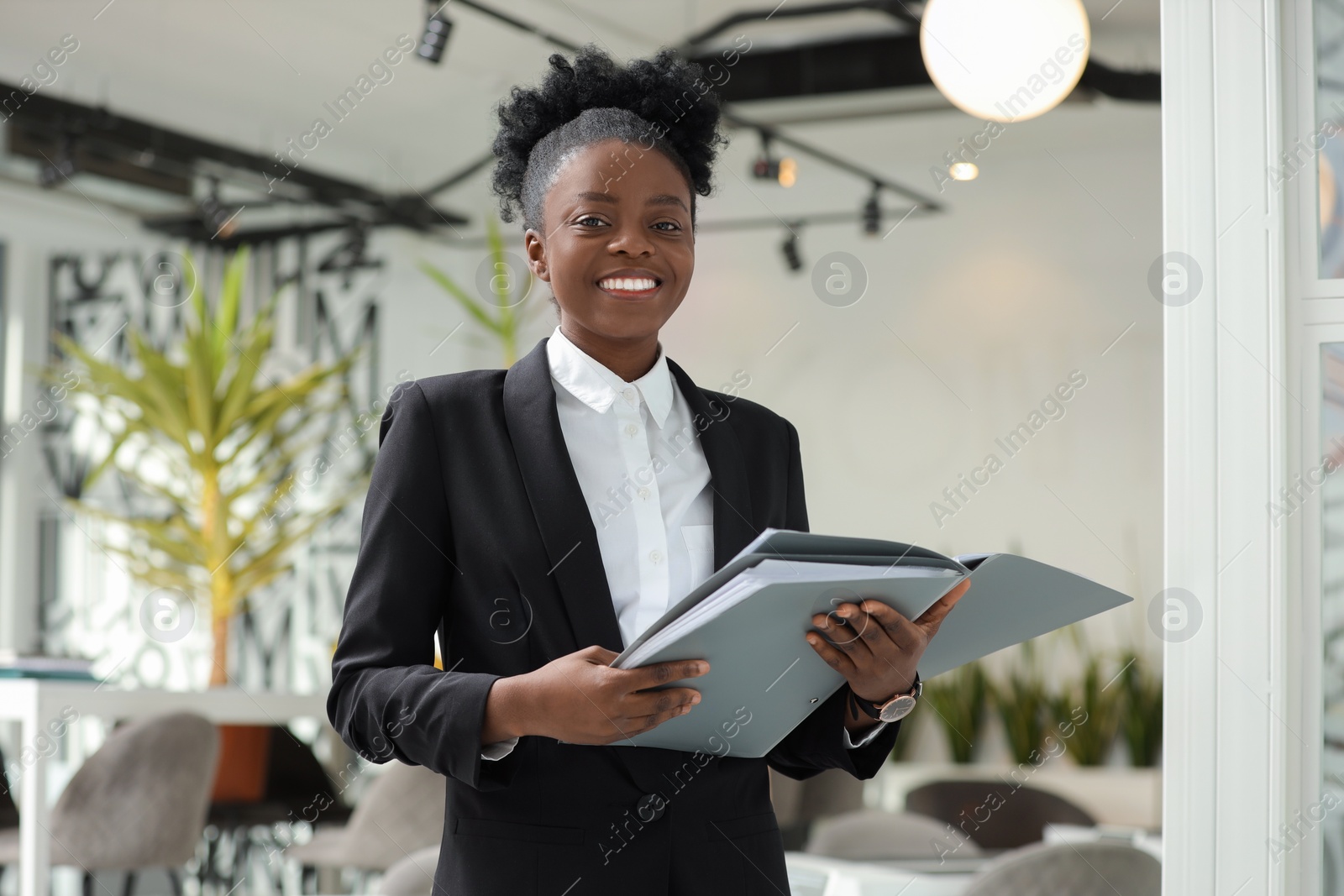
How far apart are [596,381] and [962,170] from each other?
587 centimetres

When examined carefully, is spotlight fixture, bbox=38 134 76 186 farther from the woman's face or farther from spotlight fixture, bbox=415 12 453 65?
the woman's face

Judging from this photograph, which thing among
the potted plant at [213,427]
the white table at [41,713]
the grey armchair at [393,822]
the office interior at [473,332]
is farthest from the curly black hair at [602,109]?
the potted plant at [213,427]

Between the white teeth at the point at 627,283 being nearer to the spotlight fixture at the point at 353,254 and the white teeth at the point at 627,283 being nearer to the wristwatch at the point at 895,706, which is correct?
the wristwatch at the point at 895,706

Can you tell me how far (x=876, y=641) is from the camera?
1077mm

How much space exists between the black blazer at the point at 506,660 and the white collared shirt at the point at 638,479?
0.03 m

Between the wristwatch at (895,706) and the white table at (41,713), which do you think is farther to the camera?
the white table at (41,713)

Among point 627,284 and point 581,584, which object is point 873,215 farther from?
point 581,584

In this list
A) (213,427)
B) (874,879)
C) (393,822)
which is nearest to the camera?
(874,879)

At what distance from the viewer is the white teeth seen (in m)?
1.20

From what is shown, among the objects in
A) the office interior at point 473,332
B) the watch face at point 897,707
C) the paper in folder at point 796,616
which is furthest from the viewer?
the office interior at point 473,332

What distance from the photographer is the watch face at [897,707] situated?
1.16 meters

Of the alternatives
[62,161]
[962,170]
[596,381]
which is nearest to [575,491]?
[596,381]

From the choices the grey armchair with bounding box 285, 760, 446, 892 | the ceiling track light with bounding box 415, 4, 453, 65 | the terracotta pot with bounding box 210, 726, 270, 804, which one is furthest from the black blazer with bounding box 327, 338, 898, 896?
the terracotta pot with bounding box 210, 726, 270, 804

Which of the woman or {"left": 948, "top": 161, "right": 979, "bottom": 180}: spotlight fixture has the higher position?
{"left": 948, "top": 161, "right": 979, "bottom": 180}: spotlight fixture
